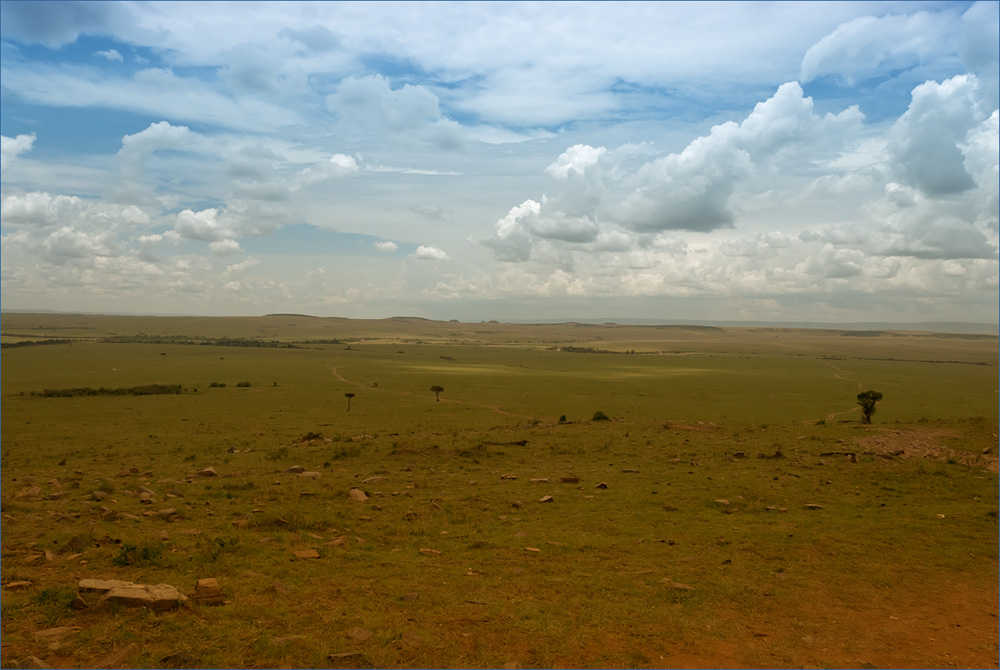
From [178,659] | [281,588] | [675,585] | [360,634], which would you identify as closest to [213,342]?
[281,588]

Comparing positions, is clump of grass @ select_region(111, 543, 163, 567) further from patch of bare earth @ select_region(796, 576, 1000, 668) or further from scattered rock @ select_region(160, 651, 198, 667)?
patch of bare earth @ select_region(796, 576, 1000, 668)

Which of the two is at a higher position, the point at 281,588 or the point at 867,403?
the point at 867,403

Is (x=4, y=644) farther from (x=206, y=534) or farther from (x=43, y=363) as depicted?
(x=43, y=363)

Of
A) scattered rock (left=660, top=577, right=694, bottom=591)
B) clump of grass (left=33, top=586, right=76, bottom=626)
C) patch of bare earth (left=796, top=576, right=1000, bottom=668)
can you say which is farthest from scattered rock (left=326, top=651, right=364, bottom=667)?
patch of bare earth (left=796, top=576, right=1000, bottom=668)

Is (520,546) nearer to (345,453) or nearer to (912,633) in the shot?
(912,633)

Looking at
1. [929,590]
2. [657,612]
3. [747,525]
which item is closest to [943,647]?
[929,590]

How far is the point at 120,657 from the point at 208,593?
1.94 m

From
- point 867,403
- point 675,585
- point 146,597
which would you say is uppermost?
point 867,403

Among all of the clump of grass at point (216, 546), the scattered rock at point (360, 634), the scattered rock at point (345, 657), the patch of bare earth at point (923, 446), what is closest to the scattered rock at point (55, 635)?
the clump of grass at point (216, 546)

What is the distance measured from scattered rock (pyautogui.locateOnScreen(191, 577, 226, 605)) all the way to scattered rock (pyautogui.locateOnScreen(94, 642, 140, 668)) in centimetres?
147

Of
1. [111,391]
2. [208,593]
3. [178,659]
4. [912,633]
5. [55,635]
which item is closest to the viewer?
[178,659]

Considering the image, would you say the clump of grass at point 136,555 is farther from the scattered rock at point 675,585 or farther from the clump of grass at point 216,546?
the scattered rock at point 675,585

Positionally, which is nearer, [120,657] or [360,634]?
[120,657]

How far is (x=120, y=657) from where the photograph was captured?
750 centimetres
